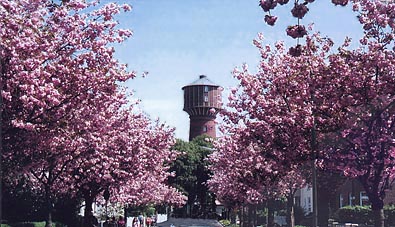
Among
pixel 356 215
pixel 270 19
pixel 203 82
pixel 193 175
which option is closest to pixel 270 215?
pixel 356 215

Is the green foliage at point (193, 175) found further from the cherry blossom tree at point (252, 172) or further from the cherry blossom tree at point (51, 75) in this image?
the cherry blossom tree at point (51, 75)

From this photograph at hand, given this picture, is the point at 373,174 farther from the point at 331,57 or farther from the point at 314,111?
the point at 331,57

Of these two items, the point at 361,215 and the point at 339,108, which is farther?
the point at 361,215

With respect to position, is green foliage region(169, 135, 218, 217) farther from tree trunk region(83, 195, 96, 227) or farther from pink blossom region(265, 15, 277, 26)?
pink blossom region(265, 15, 277, 26)

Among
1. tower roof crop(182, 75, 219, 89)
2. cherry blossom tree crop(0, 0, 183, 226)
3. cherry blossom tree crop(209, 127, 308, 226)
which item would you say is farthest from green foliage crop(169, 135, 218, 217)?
cherry blossom tree crop(0, 0, 183, 226)

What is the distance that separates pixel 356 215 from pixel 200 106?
231 ft

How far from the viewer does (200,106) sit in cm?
10881

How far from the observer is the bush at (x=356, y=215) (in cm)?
3811

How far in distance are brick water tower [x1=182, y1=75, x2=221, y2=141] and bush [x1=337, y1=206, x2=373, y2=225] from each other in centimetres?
6586

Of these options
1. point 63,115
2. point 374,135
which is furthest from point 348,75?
point 63,115

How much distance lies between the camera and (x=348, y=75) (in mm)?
17719

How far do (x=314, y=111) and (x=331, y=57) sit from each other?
206 centimetres

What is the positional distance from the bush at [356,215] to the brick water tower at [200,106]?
6586cm

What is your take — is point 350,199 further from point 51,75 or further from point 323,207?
point 51,75
